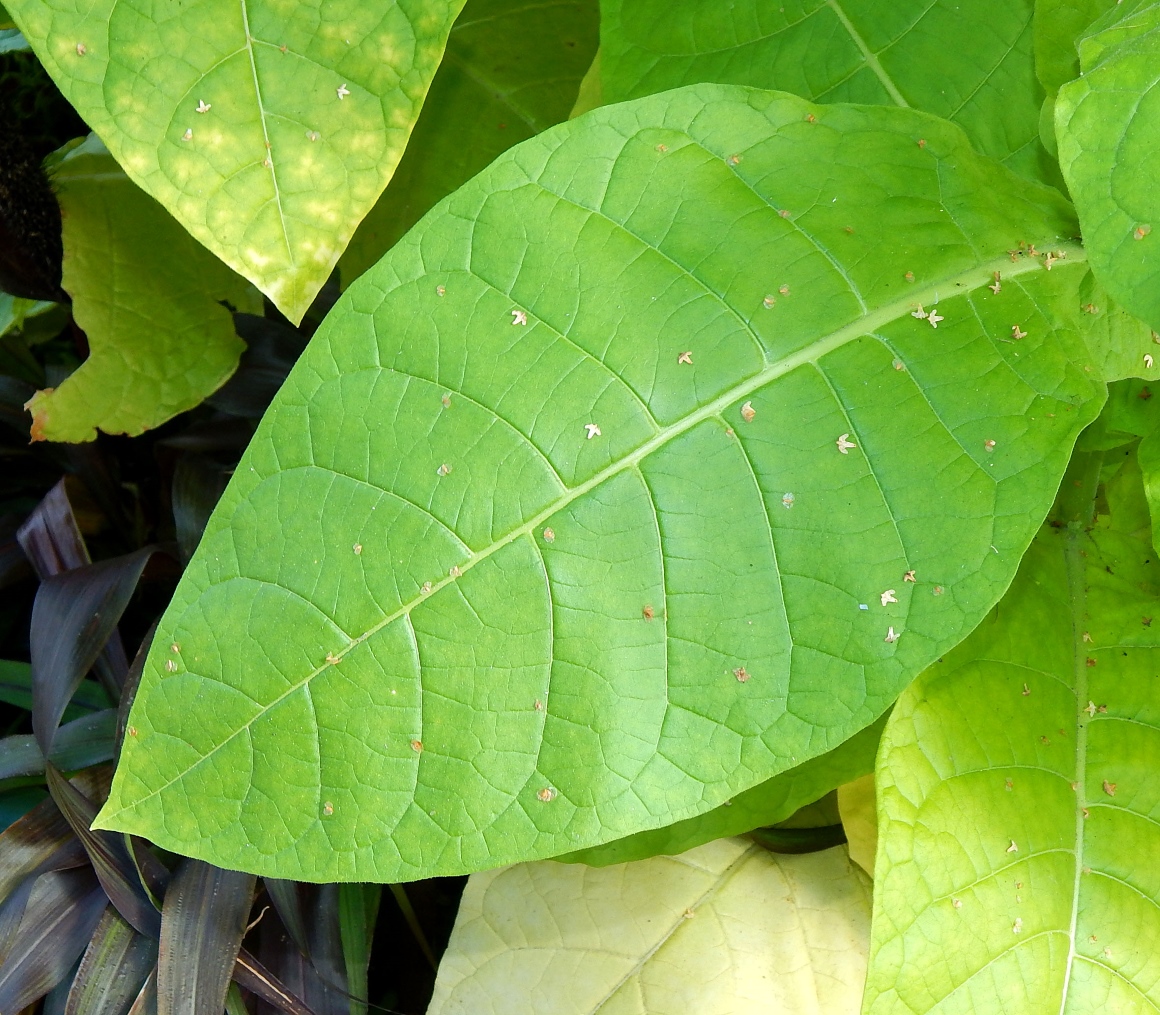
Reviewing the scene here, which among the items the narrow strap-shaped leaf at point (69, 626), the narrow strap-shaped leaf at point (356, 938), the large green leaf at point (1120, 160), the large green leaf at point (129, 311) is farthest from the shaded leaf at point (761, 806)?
the large green leaf at point (129, 311)

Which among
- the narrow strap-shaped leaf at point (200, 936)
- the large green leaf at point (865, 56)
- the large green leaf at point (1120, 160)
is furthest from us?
the narrow strap-shaped leaf at point (200, 936)

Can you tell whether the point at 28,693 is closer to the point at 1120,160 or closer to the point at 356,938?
the point at 356,938

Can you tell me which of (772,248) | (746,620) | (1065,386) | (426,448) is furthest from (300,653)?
(1065,386)

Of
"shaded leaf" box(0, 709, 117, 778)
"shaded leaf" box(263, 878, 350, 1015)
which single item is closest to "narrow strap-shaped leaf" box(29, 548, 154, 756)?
"shaded leaf" box(0, 709, 117, 778)

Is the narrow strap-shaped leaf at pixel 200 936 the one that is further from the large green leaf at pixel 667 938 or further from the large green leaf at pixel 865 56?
the large green leaf at pixel 865 56

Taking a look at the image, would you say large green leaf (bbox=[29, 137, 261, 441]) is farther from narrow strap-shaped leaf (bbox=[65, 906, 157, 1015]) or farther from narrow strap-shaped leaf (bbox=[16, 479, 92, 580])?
narrow strap-shaped leaf (bbox=[65, 906, 157, 1015])

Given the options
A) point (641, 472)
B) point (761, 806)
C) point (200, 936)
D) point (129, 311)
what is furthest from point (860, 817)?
point (129, 311)
